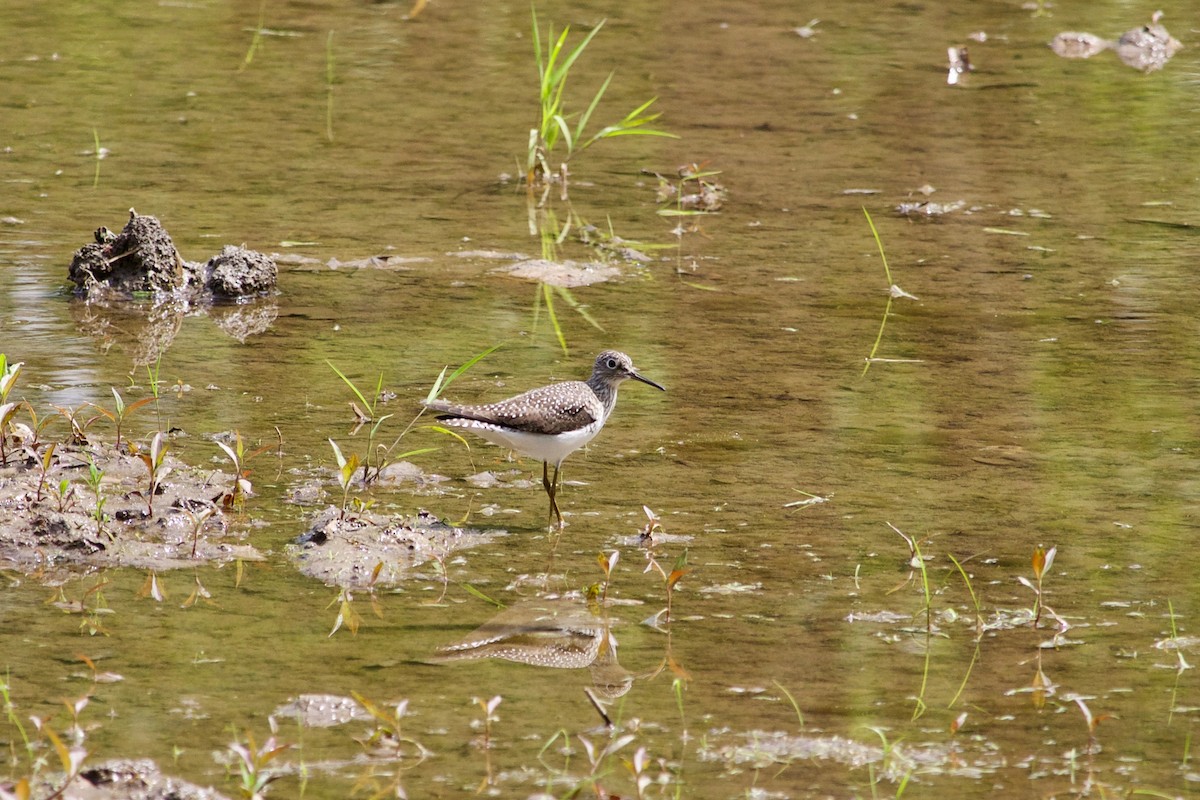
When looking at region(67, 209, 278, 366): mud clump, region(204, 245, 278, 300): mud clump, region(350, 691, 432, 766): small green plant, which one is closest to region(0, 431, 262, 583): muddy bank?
region(350, 691, 432, 766): small green plant

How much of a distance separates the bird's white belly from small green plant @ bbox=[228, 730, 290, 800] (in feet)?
7.62

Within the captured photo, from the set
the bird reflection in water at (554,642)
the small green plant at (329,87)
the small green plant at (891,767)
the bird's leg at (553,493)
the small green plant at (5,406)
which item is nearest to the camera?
the small green plant at (891,767)

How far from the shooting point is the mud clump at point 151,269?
30.6ft

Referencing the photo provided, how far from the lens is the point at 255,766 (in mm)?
4324

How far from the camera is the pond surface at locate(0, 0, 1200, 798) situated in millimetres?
5047

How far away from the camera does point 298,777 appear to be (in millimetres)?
4617

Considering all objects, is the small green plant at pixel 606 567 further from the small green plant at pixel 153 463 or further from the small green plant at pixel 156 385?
the small green plant at pixel 156 385

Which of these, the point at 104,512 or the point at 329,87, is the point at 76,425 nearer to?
the point at 104,512

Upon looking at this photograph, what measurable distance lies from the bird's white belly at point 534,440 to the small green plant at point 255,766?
232 centimetres

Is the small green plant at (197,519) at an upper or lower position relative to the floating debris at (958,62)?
upper

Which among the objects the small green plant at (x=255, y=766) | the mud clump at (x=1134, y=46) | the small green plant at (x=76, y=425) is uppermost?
the small green plant at (x=255, y=766)

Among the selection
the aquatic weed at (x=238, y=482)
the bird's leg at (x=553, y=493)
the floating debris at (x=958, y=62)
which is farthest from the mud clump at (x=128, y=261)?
the floating debris at (x=958, y=62)

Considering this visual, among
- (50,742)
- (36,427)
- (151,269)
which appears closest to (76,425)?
(36,427)

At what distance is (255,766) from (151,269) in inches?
222
